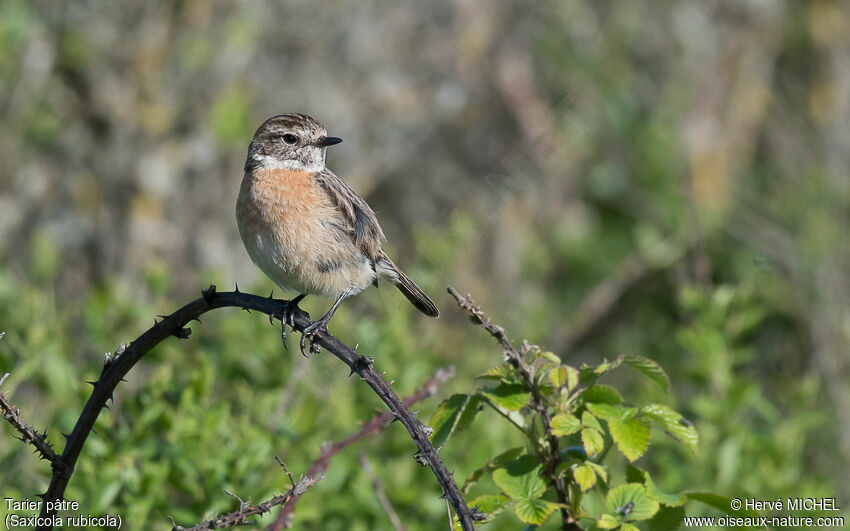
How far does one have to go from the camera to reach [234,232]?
6.72 m

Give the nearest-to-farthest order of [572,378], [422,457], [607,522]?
[422,457]
[607,522]
[572,378]

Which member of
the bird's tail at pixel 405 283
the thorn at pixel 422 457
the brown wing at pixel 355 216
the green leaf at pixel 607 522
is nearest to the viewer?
the thorn at pixel 422 457

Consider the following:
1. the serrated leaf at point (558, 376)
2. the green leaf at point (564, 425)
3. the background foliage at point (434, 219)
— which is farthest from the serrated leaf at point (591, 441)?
the background foliage at point (434, 219)

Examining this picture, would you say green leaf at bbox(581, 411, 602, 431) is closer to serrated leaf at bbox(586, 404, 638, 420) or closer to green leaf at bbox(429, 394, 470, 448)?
serrated leaf at bbox(586, 404, 638, 420)

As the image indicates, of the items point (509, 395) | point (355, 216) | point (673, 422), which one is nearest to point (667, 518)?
point (673, 422)

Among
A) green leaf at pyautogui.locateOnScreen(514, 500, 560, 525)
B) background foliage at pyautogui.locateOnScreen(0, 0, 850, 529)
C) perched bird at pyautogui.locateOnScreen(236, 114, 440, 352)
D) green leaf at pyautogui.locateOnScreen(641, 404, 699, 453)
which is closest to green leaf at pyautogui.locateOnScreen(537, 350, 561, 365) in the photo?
green leaf at pyautogui.locateOnScreen(641, 404, 699, 453)

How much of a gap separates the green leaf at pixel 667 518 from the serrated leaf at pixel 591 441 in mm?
322

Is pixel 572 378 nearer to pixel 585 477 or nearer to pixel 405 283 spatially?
pixel 585 477

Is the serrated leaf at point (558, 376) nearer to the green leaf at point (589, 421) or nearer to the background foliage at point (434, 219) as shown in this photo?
the green leaf at point (589, 421)

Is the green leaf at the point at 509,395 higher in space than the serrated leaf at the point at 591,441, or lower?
higher

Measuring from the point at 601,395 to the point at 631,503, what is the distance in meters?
0.30

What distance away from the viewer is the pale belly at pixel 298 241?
4.02m

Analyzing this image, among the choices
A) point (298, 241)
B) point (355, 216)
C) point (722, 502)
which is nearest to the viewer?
point (722, 502)

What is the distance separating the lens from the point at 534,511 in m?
2.44
